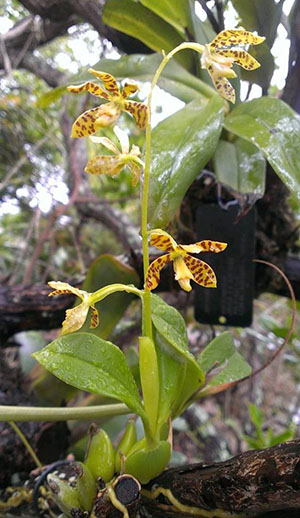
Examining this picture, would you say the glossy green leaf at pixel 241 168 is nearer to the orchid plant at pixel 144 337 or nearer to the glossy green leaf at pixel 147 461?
the orchid plant at pixel 144 337

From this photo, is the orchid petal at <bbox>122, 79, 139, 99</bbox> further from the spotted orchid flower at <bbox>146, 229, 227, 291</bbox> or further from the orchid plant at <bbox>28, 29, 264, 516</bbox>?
the spotted orchid flower at <bbox>146, 229, 227, 291</bbox>

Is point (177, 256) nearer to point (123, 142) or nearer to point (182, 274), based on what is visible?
point (182, 274)

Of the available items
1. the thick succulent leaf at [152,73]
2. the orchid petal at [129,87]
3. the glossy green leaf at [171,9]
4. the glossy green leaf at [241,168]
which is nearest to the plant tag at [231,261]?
the glossy green leaf at [241,168]

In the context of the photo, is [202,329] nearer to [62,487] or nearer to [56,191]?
[56,191]

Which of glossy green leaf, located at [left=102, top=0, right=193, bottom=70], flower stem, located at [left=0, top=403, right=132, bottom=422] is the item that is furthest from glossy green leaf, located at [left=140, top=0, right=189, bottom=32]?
flower stem, located at [left=0, top=403, right=132, bottom=422]

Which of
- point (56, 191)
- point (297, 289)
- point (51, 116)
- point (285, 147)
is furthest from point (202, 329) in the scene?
point (51, 116)

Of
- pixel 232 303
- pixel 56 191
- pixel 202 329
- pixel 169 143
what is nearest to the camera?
pixel 169 143

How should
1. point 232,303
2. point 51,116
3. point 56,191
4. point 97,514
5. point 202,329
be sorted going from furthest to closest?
point 51,116, point 56,191, point 202,329, point 232,303, point 97,514
